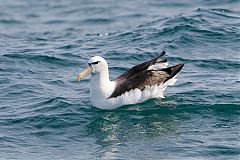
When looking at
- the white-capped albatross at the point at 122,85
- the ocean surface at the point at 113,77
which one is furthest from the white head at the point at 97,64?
the ocean surface at the point at 113,77

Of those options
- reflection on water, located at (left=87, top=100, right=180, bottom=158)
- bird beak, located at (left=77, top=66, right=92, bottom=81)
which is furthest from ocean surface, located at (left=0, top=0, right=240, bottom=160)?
bird beak, located at (left=77, top=66, right=92, bottom=81)

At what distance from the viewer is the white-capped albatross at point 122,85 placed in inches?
651

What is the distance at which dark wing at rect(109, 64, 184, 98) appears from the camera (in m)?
16.6

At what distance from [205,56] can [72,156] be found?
827 centimetres

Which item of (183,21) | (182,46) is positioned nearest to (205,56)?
(182,46)

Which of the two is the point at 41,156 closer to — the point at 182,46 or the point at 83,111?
the point at 83,111

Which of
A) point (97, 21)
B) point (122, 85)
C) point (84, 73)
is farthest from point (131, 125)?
point (97, 21)

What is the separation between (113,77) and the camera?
65.3ft

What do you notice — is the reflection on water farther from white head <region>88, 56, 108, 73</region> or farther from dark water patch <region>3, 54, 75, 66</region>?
dark water patch <region>3, 54, 75, 66</region>

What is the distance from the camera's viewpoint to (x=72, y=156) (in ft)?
45.8

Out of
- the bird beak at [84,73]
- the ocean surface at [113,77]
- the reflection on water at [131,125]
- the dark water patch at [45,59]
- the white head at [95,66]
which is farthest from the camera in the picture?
the dark water patch at [45,59]

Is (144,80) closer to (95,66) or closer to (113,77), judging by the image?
(95,66)

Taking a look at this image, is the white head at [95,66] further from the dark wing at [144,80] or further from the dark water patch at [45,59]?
the dark water patch at [45,59]

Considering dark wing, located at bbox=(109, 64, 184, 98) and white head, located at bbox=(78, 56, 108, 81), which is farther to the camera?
dark wing, located at bbox=(109, 64, 184, 98)
